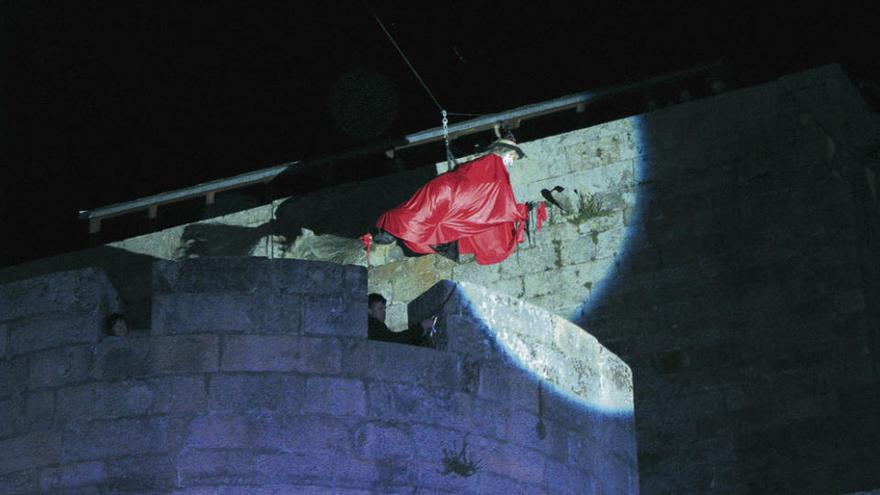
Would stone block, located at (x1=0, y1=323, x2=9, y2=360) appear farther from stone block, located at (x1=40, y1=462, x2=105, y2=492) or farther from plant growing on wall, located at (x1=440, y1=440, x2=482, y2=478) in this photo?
plant growing on wall, located at (x1=440, y1=440, x2=482, y2=478)

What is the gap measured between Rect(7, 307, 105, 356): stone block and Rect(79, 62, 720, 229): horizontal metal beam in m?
6.84

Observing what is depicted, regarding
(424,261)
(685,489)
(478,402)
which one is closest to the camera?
(478,402)

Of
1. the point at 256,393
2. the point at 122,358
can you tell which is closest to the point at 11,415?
the point at 122,358

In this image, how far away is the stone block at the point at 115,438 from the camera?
691 centimetres

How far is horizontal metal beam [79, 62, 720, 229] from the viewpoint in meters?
13.3

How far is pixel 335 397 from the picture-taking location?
710 cm

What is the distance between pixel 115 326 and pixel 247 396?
0.81 m

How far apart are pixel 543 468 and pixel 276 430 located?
1.39 meters

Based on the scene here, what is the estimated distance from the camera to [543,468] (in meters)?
7.58

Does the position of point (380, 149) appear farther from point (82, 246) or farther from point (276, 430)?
point (276, 430)

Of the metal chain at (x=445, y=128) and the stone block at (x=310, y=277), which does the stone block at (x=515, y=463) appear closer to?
the stone block at (x=310, y=277)

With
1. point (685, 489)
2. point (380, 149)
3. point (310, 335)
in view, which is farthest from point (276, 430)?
point (380, 149)

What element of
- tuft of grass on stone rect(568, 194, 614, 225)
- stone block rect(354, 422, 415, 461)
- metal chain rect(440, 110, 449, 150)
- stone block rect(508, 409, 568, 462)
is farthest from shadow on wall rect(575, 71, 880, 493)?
stone block rect(354, 422, 415, 461)

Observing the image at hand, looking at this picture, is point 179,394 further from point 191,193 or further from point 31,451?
point 191,193
